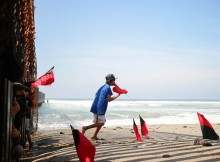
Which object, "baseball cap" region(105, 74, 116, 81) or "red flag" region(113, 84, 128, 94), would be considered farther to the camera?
"baseball cap" region(105, 74, 116, 81)

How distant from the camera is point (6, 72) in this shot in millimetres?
3471

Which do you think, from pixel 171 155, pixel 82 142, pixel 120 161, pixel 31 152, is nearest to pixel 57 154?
pixel 31 152

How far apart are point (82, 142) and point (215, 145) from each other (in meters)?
3.33

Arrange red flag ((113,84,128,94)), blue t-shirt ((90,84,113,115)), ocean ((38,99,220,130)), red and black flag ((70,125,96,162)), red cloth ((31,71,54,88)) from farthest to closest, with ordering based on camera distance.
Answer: ocean ((38,99,220,130)) → blue t-shirt ((90,84,113,115)) → red flag ((113,84,128,94)) → red cloth ((31,71,54,88)) → red and black flag ((70,125,96,162))

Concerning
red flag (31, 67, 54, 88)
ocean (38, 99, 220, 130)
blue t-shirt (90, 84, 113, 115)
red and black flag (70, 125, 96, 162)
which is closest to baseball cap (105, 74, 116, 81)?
blue t-shirt (90, 84, 113, 115)

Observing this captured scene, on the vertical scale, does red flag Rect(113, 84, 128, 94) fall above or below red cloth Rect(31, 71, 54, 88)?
below

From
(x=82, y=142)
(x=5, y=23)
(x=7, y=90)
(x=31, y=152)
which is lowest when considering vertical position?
(x=31, y=152)

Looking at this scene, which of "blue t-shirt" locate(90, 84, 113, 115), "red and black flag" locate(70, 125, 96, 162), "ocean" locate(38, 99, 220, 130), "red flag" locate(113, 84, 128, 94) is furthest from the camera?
"ocean" locate(38, 99, 220, 130)

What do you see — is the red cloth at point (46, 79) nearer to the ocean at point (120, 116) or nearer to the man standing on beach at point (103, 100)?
the man standing on beach at point (103, 100)

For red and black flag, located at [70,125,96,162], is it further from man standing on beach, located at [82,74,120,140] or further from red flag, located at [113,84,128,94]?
man standing on beach, located at [82,74,120,140]

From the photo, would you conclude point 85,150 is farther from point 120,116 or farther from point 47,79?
point 120,116

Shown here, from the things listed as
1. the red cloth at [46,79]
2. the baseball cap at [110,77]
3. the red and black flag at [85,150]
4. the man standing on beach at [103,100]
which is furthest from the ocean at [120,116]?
the red and black flag at [85,150]

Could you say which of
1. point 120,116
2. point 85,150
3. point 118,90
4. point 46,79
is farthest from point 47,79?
point 120,116

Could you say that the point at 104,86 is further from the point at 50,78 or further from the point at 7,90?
the point at 7,90
